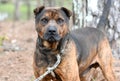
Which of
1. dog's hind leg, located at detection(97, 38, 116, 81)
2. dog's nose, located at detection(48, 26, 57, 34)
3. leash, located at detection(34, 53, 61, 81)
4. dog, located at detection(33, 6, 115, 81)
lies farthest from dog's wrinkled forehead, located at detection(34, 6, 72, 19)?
dog's hind leg, located at detection(97, 38, 116, 81)

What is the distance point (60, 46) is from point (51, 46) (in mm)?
153

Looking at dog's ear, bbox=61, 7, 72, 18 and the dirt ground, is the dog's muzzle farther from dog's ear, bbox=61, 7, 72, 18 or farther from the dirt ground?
the dirt ground

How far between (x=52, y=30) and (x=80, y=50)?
44.9 inches

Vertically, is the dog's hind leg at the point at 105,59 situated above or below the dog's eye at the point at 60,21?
below

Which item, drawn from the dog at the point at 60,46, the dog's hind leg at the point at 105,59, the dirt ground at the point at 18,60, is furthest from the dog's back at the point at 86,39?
the dirt ground at the point at 18,60

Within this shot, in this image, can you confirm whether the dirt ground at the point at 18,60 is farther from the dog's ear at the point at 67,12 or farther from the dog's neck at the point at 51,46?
the dog's ear at the point at 67,12

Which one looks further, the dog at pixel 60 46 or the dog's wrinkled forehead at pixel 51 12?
the dog's wrinkled forehead at pixel 51 12

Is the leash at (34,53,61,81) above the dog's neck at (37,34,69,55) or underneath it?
underneath

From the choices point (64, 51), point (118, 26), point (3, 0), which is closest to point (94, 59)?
point (64, 51)

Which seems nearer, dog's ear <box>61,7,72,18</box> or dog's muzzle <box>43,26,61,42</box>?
dog's muzzle <box>43,26,61,42</box>

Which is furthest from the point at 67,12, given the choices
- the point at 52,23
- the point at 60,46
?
the point at 60,46

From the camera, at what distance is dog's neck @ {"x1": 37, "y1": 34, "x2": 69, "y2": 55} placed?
23.9 ft

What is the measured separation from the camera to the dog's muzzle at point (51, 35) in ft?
22.5

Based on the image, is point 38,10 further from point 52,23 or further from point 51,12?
point 52,23
